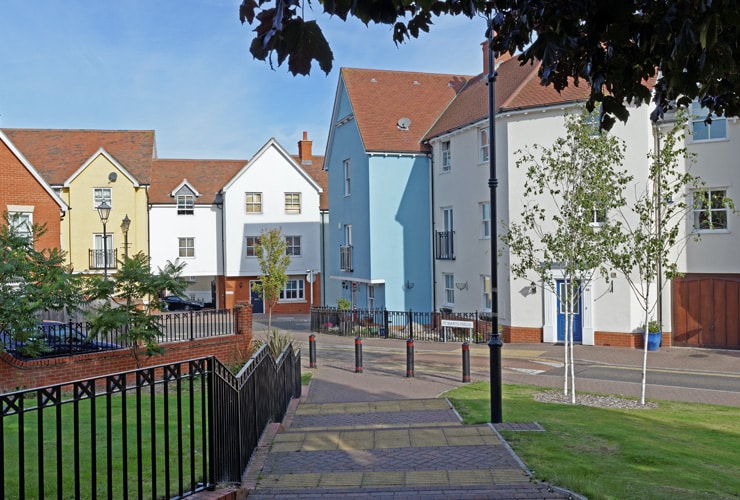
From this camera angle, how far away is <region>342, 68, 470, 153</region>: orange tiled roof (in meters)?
32.2

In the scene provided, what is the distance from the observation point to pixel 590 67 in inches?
218

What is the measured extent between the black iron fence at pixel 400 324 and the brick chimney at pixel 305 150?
68.3 ft

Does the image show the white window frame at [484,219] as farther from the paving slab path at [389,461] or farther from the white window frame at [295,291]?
the white window frame at [295,291]

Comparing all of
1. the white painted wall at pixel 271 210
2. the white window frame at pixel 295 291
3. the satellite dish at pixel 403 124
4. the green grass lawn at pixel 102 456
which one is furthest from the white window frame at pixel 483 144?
the white window frame at pixel 295 291

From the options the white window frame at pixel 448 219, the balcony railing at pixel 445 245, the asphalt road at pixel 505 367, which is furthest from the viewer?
the white window frame at pixel 448 219

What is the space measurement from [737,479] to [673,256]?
17523 mm

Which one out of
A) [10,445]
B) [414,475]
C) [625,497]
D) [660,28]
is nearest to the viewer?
[660,28]

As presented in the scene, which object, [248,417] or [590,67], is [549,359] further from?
[590,67]

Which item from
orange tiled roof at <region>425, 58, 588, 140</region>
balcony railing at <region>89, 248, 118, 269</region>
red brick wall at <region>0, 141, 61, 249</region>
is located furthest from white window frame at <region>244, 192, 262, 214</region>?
orange tiled roof at <region>425, 58, 588, 140</region>

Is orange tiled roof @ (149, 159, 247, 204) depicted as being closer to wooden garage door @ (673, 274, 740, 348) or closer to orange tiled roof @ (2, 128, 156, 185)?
orange tiled roof @ (2, 128, 156, 185)

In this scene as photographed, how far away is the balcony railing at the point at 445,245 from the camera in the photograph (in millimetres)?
29750

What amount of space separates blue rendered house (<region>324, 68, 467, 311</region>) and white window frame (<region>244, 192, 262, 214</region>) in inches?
457

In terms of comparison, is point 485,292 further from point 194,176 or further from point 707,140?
point 194,176

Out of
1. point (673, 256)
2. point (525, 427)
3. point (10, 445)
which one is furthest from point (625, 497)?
point (673, 256)
